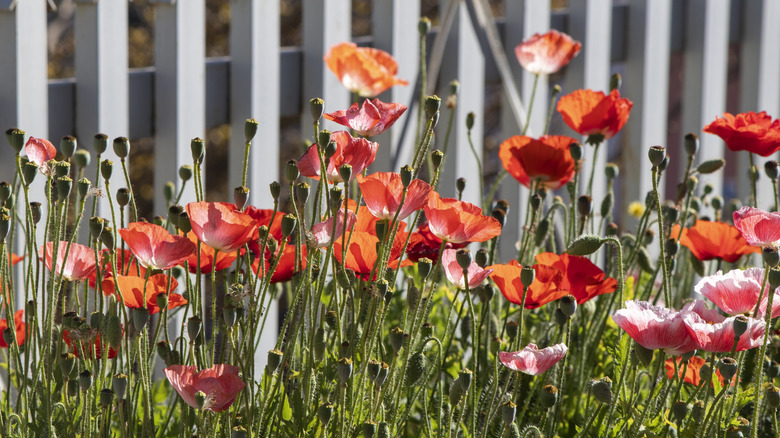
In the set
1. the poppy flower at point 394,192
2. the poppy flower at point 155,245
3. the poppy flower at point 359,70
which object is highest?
the poppy flower at point 359,70

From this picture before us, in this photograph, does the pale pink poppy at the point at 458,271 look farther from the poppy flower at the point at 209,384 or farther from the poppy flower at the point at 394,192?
the poppy flower at the point at 209,384

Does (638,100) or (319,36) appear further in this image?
(638,100)

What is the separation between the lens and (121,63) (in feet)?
6.25

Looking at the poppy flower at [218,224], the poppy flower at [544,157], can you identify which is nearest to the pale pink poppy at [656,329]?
the poppy flower at [218,224]

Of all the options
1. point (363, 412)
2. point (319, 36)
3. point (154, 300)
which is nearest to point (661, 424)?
point (363, 412)

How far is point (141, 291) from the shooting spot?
2.76ft

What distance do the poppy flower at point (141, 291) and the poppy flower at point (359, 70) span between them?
71 cm

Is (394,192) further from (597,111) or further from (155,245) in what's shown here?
(597,111)

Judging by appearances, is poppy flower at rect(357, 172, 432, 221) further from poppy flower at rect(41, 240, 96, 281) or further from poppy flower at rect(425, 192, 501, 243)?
poppy flower at rect(41, 240, 96, 281)

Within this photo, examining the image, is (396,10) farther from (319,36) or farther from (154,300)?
(154,300)

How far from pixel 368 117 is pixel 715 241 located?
0.50 metres

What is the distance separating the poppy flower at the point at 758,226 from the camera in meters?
→ 0.86

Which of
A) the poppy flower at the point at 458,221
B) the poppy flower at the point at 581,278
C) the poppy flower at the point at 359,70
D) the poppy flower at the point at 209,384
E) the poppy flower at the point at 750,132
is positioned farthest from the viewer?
the poppy flower at the point at 359,70

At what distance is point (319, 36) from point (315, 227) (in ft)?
4.84
